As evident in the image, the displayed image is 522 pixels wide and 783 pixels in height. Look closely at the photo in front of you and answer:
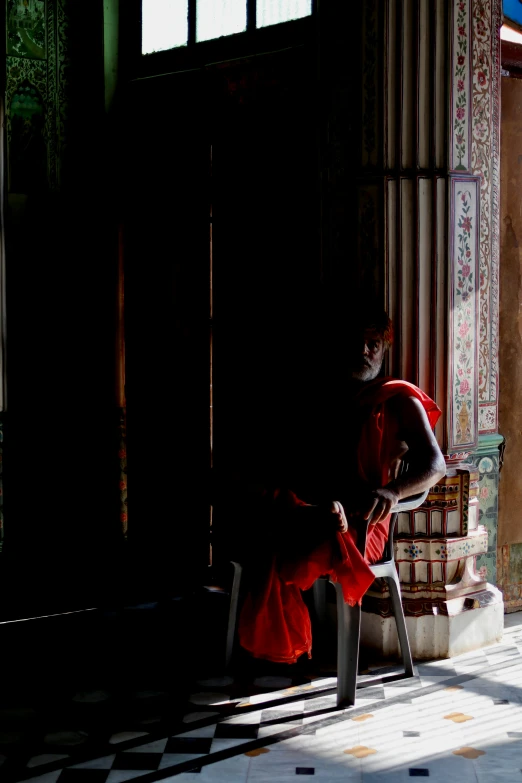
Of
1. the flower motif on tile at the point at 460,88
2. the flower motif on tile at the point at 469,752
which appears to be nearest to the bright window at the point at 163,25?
the flower motif on tile at the point at 460,88

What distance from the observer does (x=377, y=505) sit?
365 cm

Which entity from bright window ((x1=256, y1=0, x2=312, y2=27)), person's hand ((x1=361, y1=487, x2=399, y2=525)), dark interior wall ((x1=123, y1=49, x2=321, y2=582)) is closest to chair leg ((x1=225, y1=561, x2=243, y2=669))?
dark interior wall ((x1=123, y1=49, x2=321, y2=582))

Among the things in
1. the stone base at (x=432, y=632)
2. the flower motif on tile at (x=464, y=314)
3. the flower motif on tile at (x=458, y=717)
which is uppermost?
the flower motif on tile at (x=464, y=314)

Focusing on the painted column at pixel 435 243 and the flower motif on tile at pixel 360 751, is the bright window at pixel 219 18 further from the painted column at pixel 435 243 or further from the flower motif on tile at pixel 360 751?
the flower motif on tile at pixel 360 751

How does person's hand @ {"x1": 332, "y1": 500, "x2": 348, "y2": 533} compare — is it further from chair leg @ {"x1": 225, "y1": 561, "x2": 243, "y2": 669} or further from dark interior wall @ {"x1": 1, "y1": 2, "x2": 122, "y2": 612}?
dark interior wall @ {"x1": 1, "y1": 2, "x2": 122, "y2": 612}

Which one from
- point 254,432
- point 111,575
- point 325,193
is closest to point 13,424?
point 111,575

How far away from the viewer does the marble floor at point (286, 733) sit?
3.15 metres

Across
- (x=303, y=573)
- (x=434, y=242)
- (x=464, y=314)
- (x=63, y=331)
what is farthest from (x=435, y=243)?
(x=63, y=331)

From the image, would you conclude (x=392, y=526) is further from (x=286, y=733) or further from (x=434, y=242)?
(x=434, y=242)

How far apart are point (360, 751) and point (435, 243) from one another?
78.8 inches

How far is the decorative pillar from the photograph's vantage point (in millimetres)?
4133

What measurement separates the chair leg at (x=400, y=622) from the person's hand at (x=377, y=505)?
0.33 meters

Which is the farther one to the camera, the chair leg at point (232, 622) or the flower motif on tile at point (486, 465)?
the flower motif on tile at point (486, 465)

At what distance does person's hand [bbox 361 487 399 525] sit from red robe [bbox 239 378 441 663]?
0.30 ft
